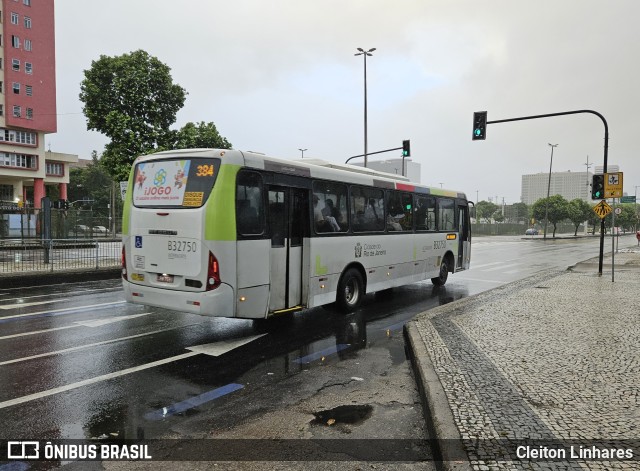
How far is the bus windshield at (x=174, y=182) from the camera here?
23.6 feet

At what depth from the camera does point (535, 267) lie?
70.7 feet

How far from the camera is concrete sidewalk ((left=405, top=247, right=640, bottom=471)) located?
148 inches

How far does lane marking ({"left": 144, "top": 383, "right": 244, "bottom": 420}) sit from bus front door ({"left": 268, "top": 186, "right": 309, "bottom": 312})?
2476 mm

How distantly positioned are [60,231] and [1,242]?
2407mm

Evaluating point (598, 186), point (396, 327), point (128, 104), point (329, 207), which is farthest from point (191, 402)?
point (128, 104)

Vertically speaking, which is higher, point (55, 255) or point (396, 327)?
point (55, 255)

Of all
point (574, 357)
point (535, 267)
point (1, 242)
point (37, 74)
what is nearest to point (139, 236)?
point (574, 357)

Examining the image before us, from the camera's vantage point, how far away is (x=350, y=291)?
1033 centimetres

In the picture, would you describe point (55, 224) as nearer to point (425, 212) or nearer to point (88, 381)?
point (425, 212)

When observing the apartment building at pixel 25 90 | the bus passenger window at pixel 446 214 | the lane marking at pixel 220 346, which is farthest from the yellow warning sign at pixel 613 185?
the apartment building at pixel 25 90

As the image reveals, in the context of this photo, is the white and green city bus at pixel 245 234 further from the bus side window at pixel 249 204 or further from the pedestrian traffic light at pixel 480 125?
the pedestrian traffic light at pixel 480 125

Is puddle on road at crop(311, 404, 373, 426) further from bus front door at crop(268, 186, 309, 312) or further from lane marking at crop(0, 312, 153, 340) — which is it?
lane marking at crop(0, 312, 153, 340)

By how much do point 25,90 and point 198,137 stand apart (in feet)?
128

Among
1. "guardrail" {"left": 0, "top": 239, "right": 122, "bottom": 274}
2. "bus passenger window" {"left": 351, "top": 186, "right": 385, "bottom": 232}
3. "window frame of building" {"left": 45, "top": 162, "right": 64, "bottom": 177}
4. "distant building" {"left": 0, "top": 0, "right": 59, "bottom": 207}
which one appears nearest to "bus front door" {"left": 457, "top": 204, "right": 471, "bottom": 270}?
"bus passenger window" {"left": 351, "top": 186, "right": 385, "bottom": 232}
